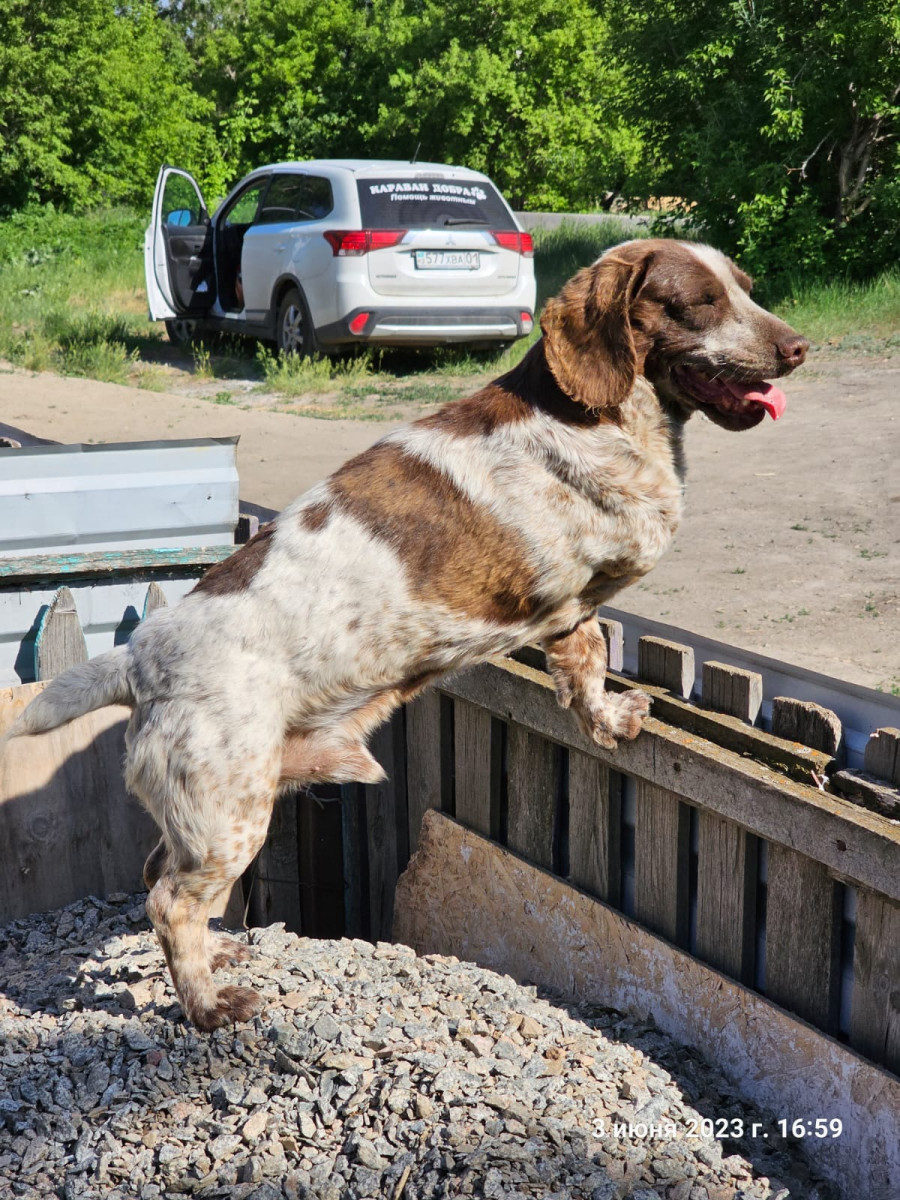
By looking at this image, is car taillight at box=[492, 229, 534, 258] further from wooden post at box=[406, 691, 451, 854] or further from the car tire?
wooden post at box=[406, 691, 451, 854]

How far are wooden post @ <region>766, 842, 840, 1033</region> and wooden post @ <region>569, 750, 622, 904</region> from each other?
53cm

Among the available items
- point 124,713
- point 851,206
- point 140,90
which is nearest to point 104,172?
point 140,90

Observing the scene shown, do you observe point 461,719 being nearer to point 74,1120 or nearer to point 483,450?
point 483,450

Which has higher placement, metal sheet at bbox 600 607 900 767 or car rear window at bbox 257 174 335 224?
car rear window at bbox 257 174 335 224

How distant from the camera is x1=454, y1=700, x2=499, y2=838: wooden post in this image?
361 cm

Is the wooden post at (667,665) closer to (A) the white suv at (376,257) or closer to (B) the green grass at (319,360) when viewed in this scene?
(B) the green grass at (319,360)

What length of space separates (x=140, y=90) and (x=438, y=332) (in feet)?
77.8

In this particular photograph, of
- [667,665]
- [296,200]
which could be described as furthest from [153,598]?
[296,200]

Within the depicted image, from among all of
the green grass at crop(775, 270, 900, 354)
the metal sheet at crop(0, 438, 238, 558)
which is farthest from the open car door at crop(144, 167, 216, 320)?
the metal sheet at crop(0, 438, 238, 558)

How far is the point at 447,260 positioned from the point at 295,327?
1787 mm

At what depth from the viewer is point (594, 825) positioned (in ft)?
10.7

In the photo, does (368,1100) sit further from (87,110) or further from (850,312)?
A: (87,110)

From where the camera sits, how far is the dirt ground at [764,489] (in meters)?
5.26

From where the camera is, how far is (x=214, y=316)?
13766 millimetres
